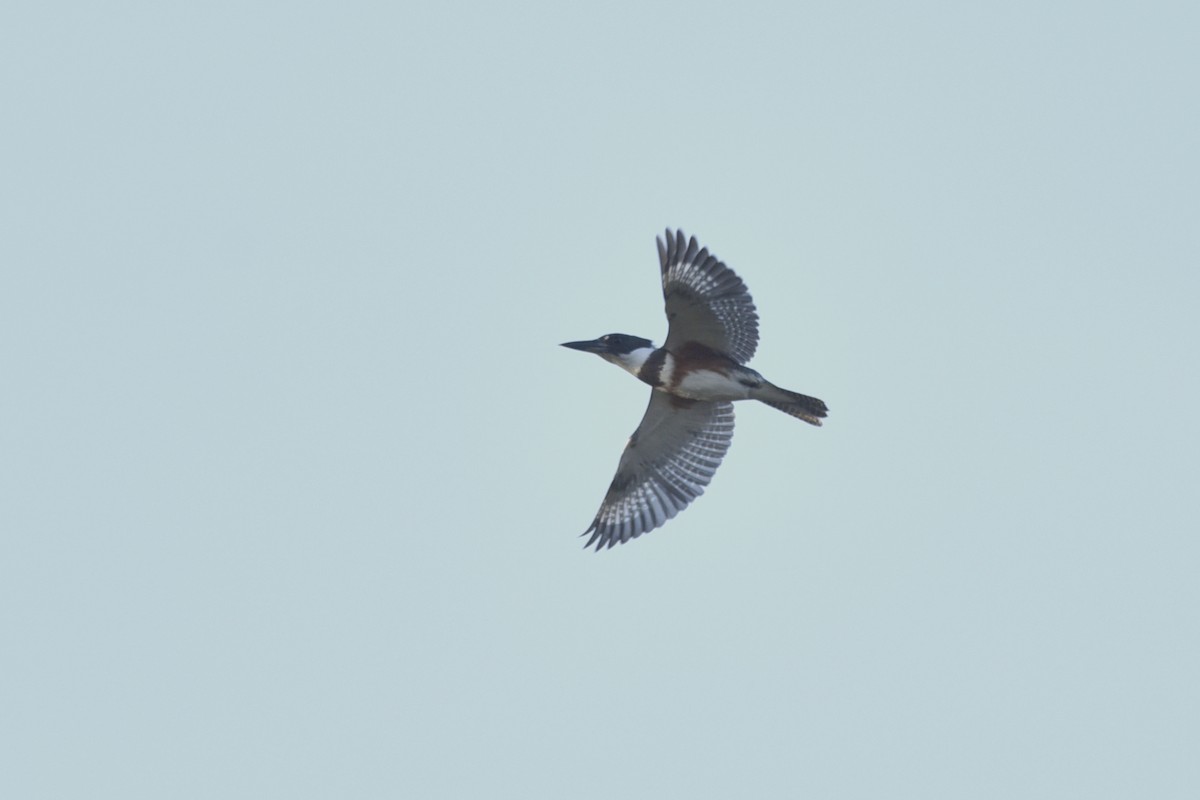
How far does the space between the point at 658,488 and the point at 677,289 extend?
8.09 ft

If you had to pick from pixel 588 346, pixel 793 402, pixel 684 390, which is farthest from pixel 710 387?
pixel 588 346

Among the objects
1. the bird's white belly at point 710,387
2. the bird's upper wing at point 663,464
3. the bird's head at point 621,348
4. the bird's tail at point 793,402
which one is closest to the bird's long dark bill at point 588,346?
the bird's head at point 621,348

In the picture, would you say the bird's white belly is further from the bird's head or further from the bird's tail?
the bird's head

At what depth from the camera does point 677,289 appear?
1531cm

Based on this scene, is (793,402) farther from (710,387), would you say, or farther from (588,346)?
(588,346)

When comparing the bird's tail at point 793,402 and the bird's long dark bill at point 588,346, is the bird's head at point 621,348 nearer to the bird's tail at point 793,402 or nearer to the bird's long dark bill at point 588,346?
the bird's long dark bill at point 588,346

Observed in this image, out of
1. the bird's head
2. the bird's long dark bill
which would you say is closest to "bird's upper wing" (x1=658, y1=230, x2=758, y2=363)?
the bird's head

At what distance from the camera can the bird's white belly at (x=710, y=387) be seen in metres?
15.7

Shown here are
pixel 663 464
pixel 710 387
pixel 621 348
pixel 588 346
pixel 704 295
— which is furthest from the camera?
pixel 663 464

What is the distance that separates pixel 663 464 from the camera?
1695cm

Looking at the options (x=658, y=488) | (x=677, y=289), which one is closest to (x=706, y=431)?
(x=658, y=488)

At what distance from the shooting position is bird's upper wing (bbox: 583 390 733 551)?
54.7ft

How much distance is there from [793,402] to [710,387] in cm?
78

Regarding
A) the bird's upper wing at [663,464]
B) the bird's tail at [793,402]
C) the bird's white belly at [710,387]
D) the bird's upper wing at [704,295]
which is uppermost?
the bird's upper wing at [704,295]
